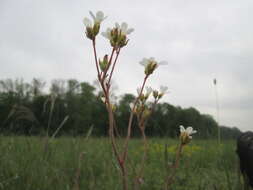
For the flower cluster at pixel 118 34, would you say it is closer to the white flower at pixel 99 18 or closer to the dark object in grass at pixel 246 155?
the white flower at pixel 99 18

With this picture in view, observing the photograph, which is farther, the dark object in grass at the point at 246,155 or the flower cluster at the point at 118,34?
the dark object in grass at the point at 246,155

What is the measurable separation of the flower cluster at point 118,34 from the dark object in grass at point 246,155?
1.19 meters

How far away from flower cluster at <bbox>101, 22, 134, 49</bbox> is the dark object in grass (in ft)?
3.90

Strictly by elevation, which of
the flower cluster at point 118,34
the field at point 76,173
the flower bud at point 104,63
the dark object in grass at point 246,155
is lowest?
the field at point 76,173

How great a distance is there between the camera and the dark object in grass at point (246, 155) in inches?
66.0

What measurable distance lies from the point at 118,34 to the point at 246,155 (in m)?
1.25

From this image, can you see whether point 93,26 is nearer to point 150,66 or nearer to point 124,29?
point 124,29

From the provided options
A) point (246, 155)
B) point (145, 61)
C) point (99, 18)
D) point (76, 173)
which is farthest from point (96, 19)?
point (246, 155)

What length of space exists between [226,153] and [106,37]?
3.25 m

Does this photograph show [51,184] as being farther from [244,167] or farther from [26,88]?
[26,88]

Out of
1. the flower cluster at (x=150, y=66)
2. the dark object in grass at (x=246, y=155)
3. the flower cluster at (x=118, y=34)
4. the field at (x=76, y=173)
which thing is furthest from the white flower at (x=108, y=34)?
the dark object in grass at (x=246, y=155)

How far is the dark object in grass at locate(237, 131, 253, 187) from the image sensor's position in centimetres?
168

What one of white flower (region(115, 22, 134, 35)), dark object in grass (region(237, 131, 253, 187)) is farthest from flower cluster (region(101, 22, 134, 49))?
dark object in grass (region(237, 131, 253, 187))

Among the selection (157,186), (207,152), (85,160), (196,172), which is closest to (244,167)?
(157,186)
